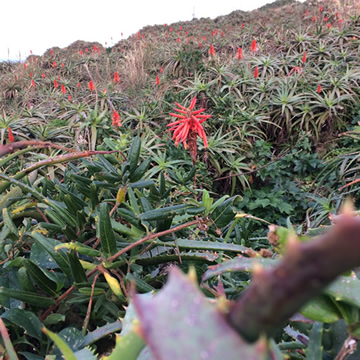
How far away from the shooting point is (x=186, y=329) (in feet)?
0.46

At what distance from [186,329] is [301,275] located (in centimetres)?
6

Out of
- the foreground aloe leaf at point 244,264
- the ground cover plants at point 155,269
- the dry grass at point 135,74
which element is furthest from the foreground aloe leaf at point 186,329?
the dry grass at point 135,74

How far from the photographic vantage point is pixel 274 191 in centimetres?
266

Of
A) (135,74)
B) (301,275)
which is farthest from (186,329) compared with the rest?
(135,74)

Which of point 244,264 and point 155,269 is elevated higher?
point 244,264

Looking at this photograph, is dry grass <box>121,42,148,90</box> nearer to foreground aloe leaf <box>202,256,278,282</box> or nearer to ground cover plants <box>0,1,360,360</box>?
ground cover plants <box>0,1,360,360</box>

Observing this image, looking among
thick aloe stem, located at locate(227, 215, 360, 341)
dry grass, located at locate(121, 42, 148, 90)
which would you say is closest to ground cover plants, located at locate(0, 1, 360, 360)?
thick aloe stem, located at locate(227, 215, 360, 341)

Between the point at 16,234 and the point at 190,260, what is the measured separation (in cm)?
33

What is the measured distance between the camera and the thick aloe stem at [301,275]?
0.38 ft

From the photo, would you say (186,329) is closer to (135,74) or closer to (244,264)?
(244,264)

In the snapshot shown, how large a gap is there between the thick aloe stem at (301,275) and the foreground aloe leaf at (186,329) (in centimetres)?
1

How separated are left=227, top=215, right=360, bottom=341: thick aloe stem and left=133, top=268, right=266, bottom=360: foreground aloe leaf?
0.01 m

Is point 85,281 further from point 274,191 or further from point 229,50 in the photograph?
point 229,50

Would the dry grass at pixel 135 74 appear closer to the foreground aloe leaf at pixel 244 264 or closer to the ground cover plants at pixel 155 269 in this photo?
the ground cover plants at pixel 155 269
